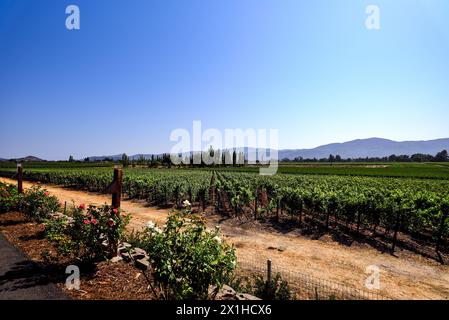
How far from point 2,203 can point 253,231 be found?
13.3 m

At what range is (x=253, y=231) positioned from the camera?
14.4 m

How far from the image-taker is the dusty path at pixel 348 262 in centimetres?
829

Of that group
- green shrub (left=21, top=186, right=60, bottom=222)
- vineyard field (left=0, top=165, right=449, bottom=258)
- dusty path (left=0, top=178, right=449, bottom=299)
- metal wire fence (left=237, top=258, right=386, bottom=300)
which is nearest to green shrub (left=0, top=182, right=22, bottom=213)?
green shrub (left=21, top=186, right=60, bottom=222)

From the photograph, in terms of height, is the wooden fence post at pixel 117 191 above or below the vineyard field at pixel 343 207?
above

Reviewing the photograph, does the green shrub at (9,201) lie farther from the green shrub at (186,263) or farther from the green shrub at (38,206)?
the green shrub at (186,263)

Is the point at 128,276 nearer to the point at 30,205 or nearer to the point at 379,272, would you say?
the point at 379,272

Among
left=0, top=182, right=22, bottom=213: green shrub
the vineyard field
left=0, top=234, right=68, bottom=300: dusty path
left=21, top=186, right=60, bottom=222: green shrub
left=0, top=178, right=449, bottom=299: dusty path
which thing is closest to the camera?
left=0, top=234, right=68, bottom=300: dusty path

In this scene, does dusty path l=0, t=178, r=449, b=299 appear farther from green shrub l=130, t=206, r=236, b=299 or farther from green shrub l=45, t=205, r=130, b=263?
green shrub l=130, t=206, r=236, b=299

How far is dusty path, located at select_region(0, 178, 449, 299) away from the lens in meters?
8.29

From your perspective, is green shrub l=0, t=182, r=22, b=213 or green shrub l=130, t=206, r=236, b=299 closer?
green shrub l=130, t=206, r=236, b=299

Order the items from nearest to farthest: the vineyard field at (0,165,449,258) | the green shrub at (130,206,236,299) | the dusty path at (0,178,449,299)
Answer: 1. the green shrub at (130,206,236,299)
2. the dusty path at (0,178,449,299)
3. the vineyard field at (0,165,449,258)

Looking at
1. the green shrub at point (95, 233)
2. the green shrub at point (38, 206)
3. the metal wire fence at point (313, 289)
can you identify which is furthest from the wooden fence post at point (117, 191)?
the green shrub at point (38, 206)

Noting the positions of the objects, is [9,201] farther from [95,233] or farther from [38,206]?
[95,233]

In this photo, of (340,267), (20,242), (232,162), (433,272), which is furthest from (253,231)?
(232,162)
